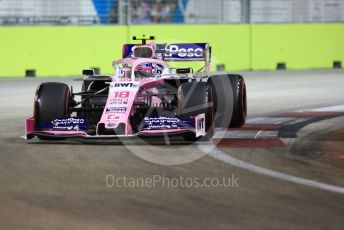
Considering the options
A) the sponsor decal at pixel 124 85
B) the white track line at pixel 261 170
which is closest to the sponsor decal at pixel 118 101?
the sponsor decal at pixel 124 85

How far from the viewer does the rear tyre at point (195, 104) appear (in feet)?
34.7

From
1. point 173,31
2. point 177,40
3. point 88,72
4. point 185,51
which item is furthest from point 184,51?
point 173,31

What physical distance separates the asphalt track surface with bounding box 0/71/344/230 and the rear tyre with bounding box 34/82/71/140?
0.99ft

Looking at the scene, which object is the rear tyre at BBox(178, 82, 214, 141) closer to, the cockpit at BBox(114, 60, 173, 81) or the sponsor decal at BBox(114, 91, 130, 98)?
the sponsor decal at BBox(114, 91, 130, 98)

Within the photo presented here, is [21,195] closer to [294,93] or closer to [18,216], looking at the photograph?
[18,216]

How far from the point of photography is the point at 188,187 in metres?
7.60

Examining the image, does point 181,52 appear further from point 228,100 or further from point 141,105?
point 141,105

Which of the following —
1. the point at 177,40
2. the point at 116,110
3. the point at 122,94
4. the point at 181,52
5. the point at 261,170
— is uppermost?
the point at 181,52

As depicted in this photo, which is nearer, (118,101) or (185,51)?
(118,101)

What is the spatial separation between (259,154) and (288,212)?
3076mm

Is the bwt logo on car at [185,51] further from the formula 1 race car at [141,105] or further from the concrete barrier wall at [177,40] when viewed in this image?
the concrete barrier wall at [177,40]

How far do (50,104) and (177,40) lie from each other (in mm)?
14140

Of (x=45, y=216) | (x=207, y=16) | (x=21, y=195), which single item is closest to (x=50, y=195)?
(x=21, y=195)

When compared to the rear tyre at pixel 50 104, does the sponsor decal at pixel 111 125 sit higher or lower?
lower
